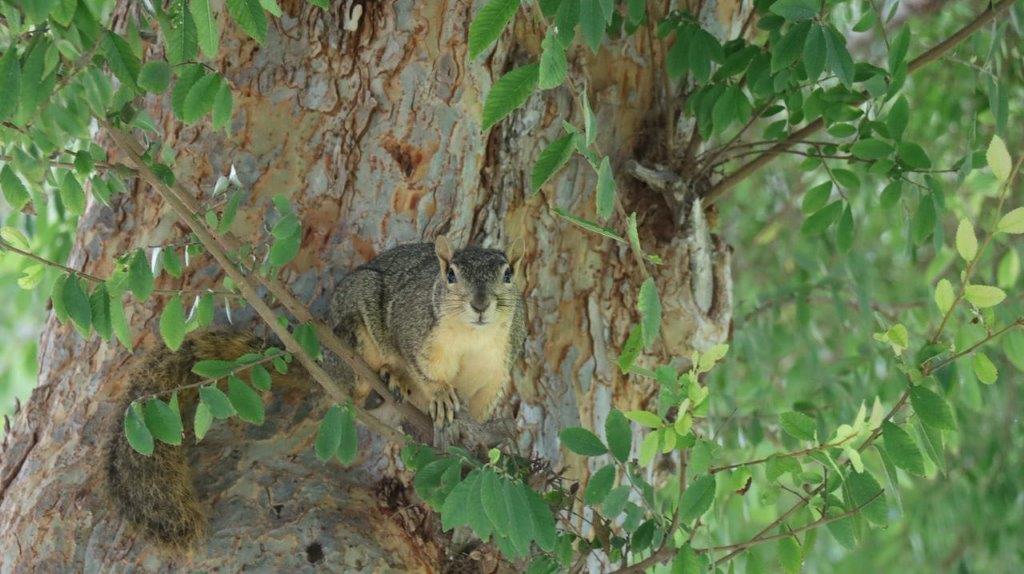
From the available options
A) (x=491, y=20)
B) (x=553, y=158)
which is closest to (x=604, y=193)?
(x=553, y=158)

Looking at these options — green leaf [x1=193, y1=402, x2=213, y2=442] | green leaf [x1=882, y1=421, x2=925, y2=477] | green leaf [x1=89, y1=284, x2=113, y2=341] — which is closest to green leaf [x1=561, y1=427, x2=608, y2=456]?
green leaf [x1=882, y1=421, x2=925, y2=477]

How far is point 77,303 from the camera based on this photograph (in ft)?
4.19

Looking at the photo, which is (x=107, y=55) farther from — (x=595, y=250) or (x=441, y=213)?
(x=595, y=250)

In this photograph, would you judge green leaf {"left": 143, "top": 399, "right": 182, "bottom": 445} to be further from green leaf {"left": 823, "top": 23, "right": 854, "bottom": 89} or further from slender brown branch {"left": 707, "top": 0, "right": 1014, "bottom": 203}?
slender brown branch {"left": 707, "top": 0, "right": 1014, "bottom": 203}

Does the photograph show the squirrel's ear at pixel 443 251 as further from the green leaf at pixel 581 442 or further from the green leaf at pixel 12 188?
the green leaf at pixel 12 188

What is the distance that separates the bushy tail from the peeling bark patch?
0.16 meters

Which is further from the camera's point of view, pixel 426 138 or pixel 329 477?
pixel 426 138

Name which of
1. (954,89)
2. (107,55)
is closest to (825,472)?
(107,55)

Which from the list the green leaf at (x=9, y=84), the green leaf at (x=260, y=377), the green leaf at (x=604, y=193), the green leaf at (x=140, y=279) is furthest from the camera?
the green leaf at (x=260, y=377)

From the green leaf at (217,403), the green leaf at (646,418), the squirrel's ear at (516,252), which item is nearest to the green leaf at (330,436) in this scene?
the green leaf at (217,403)

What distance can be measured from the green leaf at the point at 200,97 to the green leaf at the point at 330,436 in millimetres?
414

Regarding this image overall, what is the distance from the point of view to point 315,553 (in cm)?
174

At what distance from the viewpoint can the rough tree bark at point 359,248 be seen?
69.3 inches

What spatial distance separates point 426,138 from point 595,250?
0.37 metres
